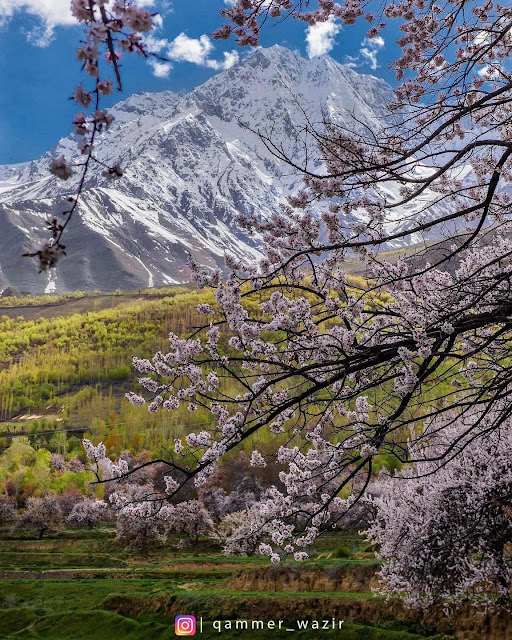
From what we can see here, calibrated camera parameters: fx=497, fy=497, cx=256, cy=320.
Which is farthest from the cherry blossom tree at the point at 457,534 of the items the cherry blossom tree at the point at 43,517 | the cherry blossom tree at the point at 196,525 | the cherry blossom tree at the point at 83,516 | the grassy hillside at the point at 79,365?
the grassy hillside at the point at 79,365

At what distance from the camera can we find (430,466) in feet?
43.9

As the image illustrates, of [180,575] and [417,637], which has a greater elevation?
[417,637]

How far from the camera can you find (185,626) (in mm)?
15531

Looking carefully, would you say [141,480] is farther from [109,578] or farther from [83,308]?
[83,308]

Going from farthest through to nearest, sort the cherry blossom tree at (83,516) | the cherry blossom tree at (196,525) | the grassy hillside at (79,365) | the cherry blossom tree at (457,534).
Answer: the grassy hillside at (79,365) → the cherry blossom tree at (83,516) → the cherry blossom tree at (196,525) → the cherry blossom tree at (457,534)

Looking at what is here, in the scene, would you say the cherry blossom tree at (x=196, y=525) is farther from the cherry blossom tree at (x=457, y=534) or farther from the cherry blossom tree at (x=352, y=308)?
the cherry blossom tree at (x=352, y=308)

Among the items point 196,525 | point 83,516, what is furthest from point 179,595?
point 83,516

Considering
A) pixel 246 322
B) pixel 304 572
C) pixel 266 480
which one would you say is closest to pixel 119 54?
pixel 246 322

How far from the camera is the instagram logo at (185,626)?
1512 centimetres

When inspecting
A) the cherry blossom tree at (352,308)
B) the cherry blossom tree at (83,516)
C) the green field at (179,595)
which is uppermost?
the cherry blossom tree at (352,308)

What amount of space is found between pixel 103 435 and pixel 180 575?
4723cm

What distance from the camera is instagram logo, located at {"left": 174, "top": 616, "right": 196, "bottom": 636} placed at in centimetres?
1512

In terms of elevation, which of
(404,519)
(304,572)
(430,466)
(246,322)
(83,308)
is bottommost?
(304,572)

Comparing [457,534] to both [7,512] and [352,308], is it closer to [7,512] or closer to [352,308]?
[352,308]
